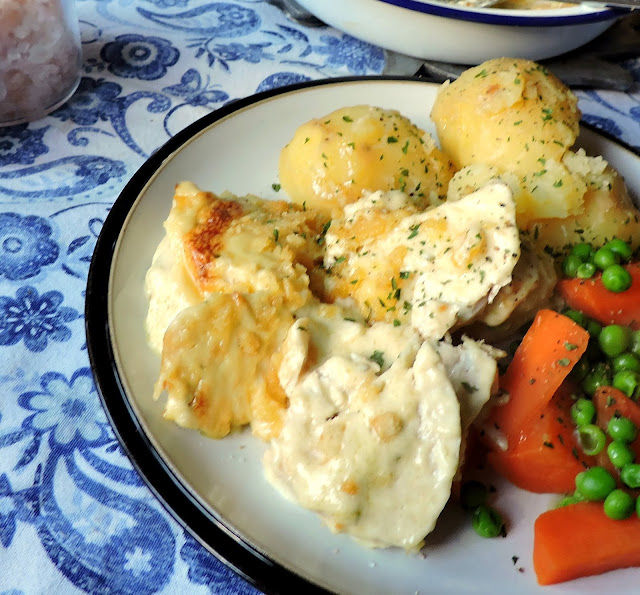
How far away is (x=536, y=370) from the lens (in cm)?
159

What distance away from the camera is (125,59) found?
2918mm

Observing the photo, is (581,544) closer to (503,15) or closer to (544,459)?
(544,459)

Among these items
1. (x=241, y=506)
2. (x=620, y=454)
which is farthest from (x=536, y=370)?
(x=241, y=506)

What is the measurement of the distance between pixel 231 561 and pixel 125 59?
95.6 inches

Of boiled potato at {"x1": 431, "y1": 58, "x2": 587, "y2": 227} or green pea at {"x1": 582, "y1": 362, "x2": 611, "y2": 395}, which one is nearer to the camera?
green pea at {"x1": 582, "y1": 362, "x2": 611, "y2": 395}

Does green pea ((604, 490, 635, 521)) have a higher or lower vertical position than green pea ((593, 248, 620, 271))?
lower

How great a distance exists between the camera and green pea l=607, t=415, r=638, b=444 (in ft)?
4.98

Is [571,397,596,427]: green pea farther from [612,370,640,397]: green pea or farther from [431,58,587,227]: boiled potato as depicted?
A: [431,58,587,227]: boiled potato

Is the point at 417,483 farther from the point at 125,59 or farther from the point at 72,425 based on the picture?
the point at 125,59

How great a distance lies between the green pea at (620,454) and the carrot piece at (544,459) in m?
0.07

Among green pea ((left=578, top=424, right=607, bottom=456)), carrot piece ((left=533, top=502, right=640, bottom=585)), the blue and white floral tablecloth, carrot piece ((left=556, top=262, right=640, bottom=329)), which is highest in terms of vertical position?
carrot piece ((left=556, top=262, right=640, bottom=329))

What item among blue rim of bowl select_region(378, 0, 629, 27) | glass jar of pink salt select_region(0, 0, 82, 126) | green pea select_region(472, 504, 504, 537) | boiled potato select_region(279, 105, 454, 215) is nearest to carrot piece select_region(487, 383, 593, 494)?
green pea select_region(472, 504, 504, 537)

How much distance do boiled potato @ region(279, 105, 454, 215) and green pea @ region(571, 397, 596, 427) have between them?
29.7 inches

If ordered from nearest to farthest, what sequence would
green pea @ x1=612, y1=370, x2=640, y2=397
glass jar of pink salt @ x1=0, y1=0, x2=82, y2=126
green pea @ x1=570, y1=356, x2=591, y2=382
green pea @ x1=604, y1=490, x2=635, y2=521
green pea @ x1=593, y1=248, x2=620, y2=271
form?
green pea @ x1=604, y1=490, x2=635, y2=521, green pea @ x1=612, y1=370, x2=640, y2=397, green pea @ x1=570, y1=356, x2=591, y2=382, green pea @ x1=593, y1=248, x2=620, y2=271, glass jar of pink salt @ x1=0, y1=0, x2=82, y2=126
